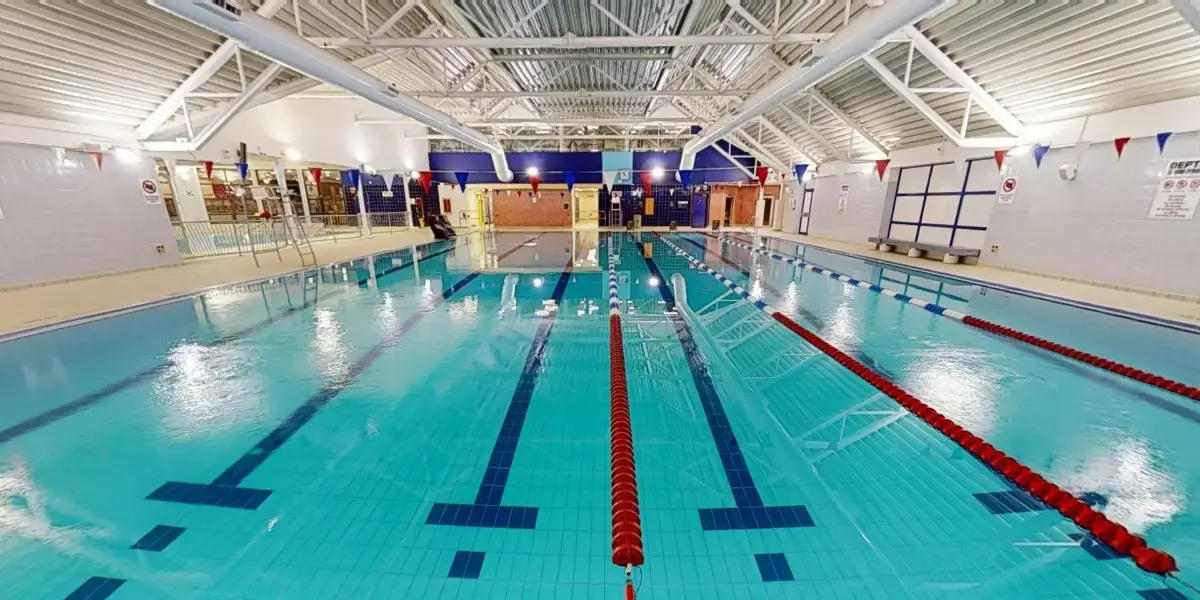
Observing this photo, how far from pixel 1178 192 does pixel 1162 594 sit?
7743 millimetres

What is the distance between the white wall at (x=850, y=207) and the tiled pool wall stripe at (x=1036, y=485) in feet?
35.6

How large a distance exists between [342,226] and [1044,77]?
1976 cm

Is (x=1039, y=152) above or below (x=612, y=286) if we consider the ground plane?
above

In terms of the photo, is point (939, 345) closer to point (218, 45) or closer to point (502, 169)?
point (218, 45)

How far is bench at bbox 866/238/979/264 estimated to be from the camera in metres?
9.05

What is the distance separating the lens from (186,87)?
711 centimetres

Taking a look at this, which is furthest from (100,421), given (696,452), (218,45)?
(218,45)

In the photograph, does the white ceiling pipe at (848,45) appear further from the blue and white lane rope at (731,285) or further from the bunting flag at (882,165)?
the bunting flag at (882,165)

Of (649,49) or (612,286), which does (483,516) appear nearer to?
(612,286)

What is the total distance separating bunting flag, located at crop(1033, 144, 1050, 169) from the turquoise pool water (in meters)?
4.08

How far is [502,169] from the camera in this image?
50.5 feet

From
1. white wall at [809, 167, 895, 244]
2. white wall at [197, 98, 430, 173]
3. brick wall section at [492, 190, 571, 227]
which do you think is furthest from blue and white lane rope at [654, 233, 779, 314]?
Answer: white wall at [197, 98, 430, 173]

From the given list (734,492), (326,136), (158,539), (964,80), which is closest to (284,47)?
(158,539)

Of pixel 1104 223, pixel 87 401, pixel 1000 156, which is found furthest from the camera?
pixel 1000 156
